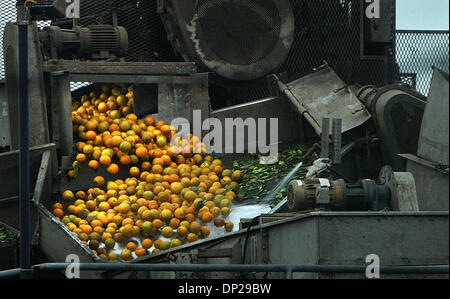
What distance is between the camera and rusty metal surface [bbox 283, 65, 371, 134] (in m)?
12.3

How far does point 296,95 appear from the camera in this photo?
42.9 feet

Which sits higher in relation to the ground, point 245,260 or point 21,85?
point 21,85

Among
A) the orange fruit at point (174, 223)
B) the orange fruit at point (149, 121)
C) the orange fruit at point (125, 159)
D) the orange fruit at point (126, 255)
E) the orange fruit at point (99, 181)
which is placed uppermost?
the orange fruit at point (149, 121)

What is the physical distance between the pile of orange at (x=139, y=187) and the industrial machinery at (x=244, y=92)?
0.27 m

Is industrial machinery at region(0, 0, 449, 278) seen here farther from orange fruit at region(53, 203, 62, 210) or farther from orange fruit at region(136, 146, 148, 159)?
orange fruit at region(136, 146, 148, 159)

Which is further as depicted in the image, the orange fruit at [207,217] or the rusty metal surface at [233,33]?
the rusty metal surface at [233,33]

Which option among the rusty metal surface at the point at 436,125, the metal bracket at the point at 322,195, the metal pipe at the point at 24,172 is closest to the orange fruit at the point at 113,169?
the metal bracket at the point at 322,195

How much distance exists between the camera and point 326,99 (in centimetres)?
1286

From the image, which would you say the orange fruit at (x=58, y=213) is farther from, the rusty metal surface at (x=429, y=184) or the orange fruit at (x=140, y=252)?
the rusty metal surface at (x=429, y=184)

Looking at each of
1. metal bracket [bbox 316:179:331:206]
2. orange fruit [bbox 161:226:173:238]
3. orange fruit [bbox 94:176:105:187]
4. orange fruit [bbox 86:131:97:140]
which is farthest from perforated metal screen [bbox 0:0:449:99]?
metal bracket [bbox 316:179:331:206]

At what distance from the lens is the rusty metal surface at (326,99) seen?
12.3 m

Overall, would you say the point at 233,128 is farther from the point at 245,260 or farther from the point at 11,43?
the point at 245,260

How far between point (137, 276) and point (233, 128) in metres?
4.39
